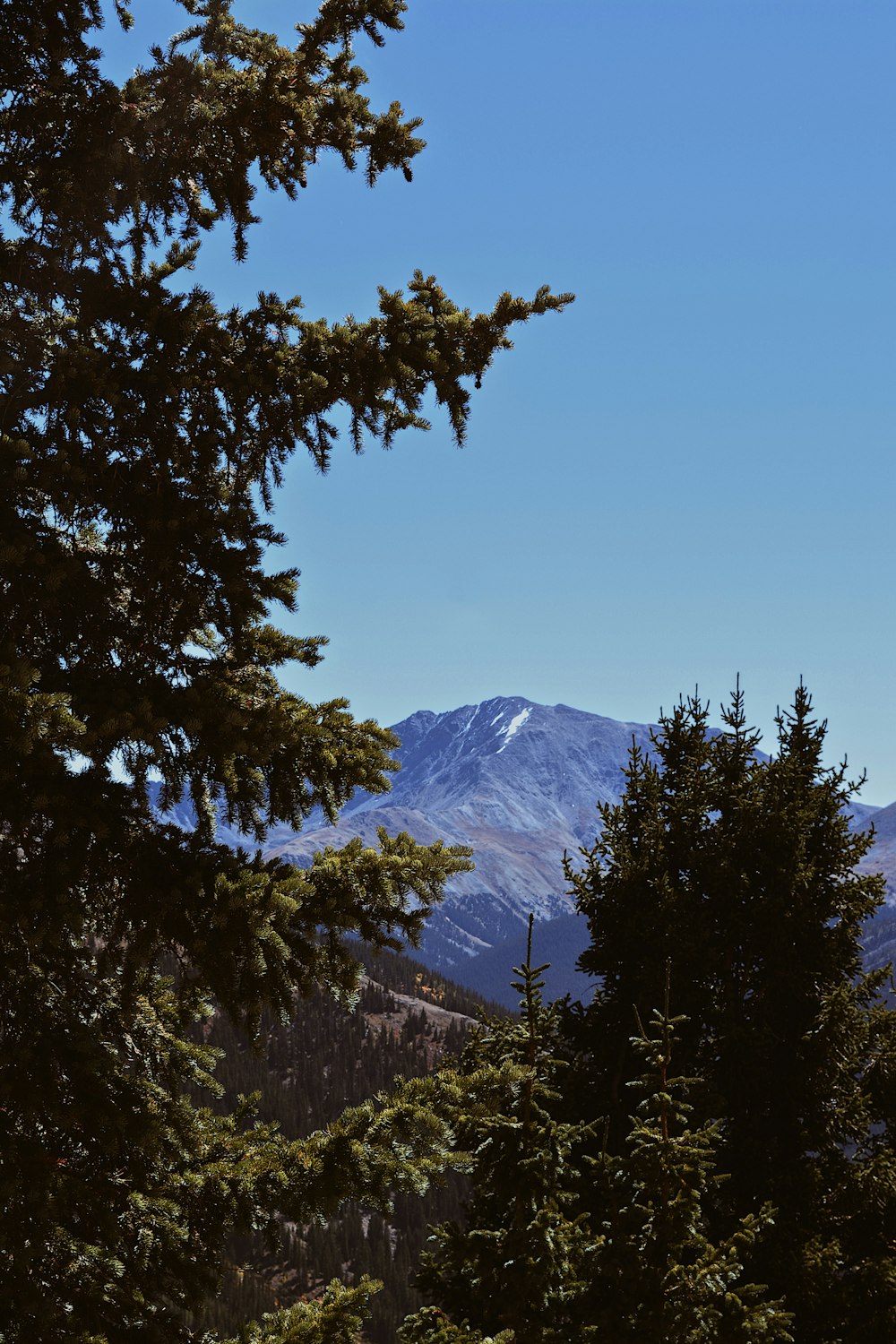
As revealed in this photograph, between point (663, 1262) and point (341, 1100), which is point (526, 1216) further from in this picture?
point (341, 1100)

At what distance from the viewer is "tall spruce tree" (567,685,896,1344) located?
13414 millimetres

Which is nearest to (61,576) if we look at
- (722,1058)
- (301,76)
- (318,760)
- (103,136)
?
(318,760)

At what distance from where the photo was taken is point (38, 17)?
23.6 feet

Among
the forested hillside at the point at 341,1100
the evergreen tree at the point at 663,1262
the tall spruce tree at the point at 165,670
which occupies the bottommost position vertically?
the forested hillside at the point at 341,1100

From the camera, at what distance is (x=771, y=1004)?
597 inches

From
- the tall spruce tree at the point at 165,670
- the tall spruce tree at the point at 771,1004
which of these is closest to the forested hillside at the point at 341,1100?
the tall spruce tree at the point at 771,1004

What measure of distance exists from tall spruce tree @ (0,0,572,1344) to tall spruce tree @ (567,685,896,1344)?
7899 mm

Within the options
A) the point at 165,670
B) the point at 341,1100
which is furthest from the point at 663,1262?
the point at 341,1100

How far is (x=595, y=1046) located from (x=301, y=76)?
1345 cm

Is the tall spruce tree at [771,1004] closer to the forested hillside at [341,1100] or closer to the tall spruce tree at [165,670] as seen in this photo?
the tall spruce tree at [165,670]

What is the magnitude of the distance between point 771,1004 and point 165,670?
11.7 meters

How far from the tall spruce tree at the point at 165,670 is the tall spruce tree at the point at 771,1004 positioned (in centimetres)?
790

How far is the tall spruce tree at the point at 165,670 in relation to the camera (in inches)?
237

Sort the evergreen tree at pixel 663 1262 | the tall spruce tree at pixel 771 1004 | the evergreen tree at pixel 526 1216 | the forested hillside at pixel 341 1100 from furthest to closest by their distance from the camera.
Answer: the forested hillside at pixel 341 1100 < the tall spruce tree at pixel 771 1004 < the evergreen tree at pixel 663 1262 < the evergreen tree at pixel 526 1216
